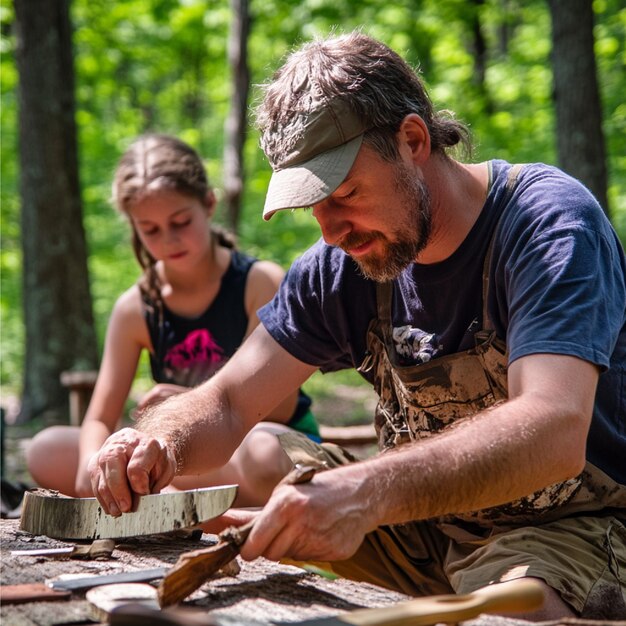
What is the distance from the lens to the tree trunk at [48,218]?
734cm

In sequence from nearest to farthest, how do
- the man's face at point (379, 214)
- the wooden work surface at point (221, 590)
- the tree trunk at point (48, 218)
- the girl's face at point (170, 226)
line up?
the wooden work surface at point (221, 590) < the man's face at point (379, 214) < the girl's face at point (170, 226) < the tree trunk at point (48, 218)

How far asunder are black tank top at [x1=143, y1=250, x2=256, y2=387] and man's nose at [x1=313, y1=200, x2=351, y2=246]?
1.47 m

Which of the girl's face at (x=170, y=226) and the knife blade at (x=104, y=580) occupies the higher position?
the girl's face at (x=170, y=226)

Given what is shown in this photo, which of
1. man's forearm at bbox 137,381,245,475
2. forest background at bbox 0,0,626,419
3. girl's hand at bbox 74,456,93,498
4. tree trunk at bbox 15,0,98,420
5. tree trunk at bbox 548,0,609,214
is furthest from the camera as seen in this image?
forest background at bbox 0,0,626,419

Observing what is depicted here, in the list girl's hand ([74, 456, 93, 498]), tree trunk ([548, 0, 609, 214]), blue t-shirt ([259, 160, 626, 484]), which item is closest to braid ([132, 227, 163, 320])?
girl's hand ([74, 456, 93, 498])

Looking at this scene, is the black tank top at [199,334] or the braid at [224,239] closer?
the black tank top at [199,334]

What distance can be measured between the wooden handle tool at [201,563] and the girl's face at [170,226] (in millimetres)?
2026

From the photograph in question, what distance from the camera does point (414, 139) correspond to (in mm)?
2119

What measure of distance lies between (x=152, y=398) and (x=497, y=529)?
1363 millimetres

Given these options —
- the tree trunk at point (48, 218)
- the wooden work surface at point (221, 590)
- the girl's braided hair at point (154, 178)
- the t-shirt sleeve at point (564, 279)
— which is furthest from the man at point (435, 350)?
the tree trunk at point (48, 218)

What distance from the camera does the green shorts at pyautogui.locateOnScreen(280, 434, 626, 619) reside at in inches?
73.5

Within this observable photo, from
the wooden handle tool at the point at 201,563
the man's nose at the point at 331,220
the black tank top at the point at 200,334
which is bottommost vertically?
the wooden handle tool at the point at 201,563

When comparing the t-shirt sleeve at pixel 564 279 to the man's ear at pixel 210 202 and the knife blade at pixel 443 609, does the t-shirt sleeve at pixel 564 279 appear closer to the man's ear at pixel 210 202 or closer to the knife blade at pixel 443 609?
the knife blade at pixel 443 609

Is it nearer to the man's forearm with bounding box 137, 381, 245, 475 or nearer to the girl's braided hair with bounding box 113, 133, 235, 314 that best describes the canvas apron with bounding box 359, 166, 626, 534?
the man's forearm with bounding box 137, 381, 245, 475
